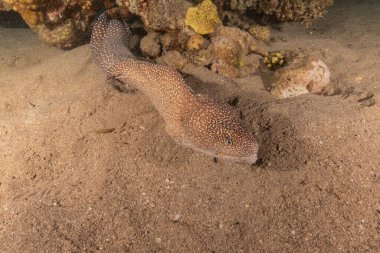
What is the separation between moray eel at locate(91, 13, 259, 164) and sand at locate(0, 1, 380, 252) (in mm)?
264

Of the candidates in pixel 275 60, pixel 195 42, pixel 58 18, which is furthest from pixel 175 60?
pixel 58 18

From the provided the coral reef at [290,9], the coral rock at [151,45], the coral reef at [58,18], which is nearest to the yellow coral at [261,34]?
the coral reef at [290,9]

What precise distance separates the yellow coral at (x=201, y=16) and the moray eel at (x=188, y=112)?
4.71ft

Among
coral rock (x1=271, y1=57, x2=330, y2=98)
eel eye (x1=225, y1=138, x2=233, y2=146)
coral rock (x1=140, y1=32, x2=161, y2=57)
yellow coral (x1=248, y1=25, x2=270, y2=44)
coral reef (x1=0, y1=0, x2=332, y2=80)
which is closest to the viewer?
eel eye (x1=225, y1=138, x2=233, y2=146)

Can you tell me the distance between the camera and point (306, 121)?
4406mm

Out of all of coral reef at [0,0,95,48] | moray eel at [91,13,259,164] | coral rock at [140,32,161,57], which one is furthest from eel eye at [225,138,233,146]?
coral reef at [0,0,95,48]

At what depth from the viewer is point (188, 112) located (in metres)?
4.25

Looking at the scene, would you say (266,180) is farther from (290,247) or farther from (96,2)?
(96,2)

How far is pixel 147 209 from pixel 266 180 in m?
1.59

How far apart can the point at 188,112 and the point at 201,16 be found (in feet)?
8.10

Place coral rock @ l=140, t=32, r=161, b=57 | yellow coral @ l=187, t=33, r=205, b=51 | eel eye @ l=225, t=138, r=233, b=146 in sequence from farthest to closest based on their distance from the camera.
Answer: coral rock @ l=140, t=32, r=161, b=57 < yellow coral @ l=187, t=33, r=205, b=51 < eel eye @ l=225, t=138, r=233, b=146

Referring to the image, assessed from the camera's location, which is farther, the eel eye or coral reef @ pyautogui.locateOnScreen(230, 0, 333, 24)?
coral reef @ pyautogui.locateOnScreen(230, 0, 333, 24)

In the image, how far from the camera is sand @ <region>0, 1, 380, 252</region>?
3.31 meters

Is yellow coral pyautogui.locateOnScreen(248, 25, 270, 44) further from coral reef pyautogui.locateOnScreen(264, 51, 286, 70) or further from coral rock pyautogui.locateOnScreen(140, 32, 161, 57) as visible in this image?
coral rock pyautogui.locateOnScreen(140, 32, 161, 57)
